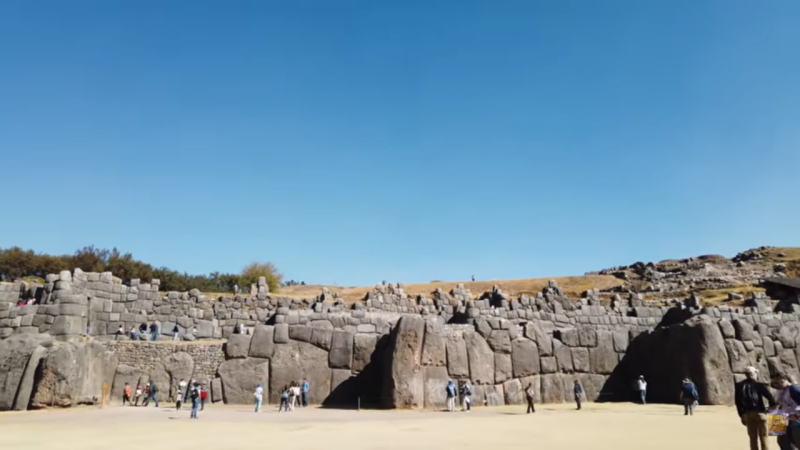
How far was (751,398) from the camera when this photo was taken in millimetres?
7895

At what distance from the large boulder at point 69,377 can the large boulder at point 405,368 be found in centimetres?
969

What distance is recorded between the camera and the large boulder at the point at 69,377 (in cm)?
1791

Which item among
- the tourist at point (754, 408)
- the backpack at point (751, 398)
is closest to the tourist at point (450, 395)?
the tourist at point (754, 408)

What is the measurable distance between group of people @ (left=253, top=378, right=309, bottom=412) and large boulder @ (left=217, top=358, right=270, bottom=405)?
36cm

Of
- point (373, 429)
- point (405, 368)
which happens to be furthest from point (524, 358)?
point (373, 429)

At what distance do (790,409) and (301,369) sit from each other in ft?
49.5

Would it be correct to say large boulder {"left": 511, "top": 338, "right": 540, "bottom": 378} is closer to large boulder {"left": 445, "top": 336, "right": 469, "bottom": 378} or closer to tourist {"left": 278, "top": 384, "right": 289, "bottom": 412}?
large boulder {"left": 445, "top": 336, "right": 469, "bottom": 378}

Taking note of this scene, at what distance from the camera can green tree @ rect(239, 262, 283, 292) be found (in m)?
55.0

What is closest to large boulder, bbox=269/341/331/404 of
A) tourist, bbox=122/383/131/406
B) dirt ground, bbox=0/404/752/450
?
dirt ground, bbox=0/404/752/450

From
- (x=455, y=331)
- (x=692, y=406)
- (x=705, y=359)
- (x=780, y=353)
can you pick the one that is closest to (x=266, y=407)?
(x=455, y=331)

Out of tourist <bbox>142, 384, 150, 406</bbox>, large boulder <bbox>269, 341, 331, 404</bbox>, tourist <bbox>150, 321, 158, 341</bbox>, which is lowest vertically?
tourist <bbox>142, 384, 150, 406</bbox>

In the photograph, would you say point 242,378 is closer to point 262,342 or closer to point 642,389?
point 262,342

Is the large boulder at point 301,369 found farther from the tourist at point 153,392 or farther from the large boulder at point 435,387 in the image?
the tourist at point 153,392

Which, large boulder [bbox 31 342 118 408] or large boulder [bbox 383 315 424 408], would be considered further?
large boulder [bbox 31 342 118 408]
